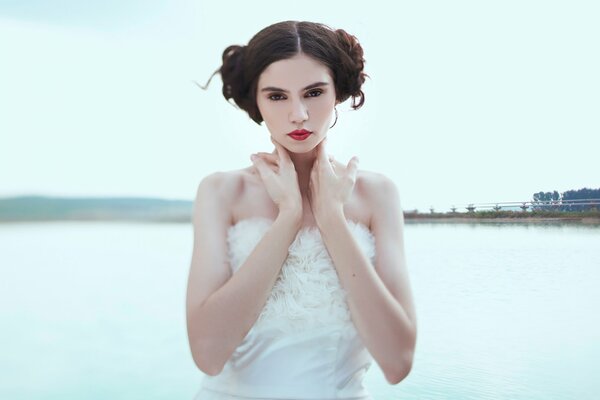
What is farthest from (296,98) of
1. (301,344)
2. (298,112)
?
(301,344)

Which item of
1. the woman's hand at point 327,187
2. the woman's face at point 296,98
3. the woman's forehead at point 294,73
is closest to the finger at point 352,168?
the woman's hand at point 327,187

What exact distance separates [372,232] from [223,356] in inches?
18.8

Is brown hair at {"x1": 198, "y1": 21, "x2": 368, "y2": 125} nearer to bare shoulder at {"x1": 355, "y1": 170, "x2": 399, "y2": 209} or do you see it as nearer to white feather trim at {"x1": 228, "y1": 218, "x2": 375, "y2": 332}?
bare shoulder at {"x1": 355, "y1": 170, "x2": 399, "y2": 209}

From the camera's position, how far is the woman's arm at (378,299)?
1.36 m

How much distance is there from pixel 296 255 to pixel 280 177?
19 cm

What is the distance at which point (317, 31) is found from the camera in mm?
1552

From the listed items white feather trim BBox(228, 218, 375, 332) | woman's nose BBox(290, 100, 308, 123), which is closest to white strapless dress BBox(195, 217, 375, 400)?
white feather trim BBox(228, 218, 375, 332)

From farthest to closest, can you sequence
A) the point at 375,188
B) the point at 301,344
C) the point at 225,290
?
the point at 375,188 < the point at 301,344 < the point at 225,290

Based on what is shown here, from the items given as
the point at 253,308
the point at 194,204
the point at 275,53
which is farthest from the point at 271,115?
the point at 253,308

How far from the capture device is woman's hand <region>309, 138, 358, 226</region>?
1.46 metres

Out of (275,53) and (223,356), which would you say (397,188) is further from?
(223,356)

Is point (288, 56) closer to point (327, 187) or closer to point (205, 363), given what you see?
point (327, 187)

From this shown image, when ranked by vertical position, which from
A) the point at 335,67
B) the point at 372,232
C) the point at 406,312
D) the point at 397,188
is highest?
the point at 335,67

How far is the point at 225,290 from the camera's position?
136cm
